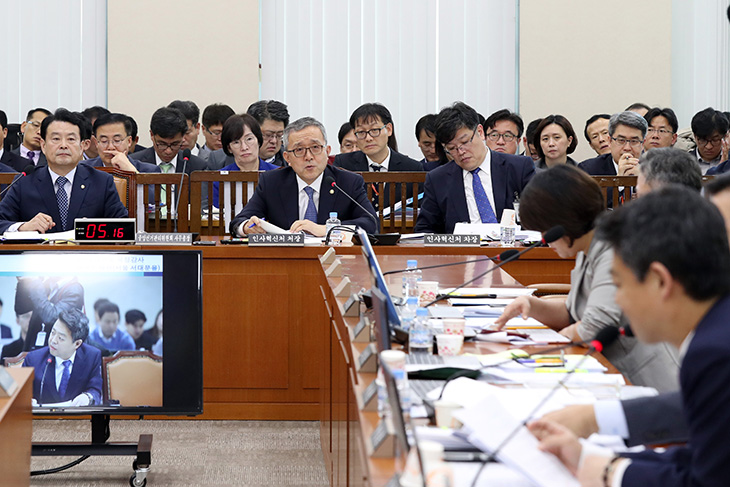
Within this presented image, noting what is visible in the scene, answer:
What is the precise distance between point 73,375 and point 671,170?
6.02 ft

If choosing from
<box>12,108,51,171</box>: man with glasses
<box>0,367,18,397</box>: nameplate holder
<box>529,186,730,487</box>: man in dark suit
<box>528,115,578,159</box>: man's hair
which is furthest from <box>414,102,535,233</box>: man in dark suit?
<box>529,186,730,487</box>: man in dark suit

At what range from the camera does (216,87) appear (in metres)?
7.07

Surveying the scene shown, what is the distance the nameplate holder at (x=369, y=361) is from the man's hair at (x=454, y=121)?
2788mm

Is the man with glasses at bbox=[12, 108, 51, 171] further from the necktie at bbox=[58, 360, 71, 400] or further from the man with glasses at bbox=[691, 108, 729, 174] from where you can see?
the man with glasses at bbox=[691, 108, 729, 174]

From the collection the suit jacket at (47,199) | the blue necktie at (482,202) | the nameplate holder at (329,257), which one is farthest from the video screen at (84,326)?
the blue necktie at (482,202)

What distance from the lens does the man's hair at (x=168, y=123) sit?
529cm

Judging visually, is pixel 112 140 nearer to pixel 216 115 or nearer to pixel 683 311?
pixel 216 115

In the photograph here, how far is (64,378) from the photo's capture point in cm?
261

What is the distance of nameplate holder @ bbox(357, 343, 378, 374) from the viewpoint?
65.6 inches

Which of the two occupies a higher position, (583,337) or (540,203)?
(540,203)

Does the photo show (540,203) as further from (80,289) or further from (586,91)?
(586,91)

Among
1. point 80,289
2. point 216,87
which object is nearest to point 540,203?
point 80,289

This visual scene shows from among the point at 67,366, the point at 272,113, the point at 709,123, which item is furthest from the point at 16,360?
the point at 709,123

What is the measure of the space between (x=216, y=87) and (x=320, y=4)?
111 centimetres
